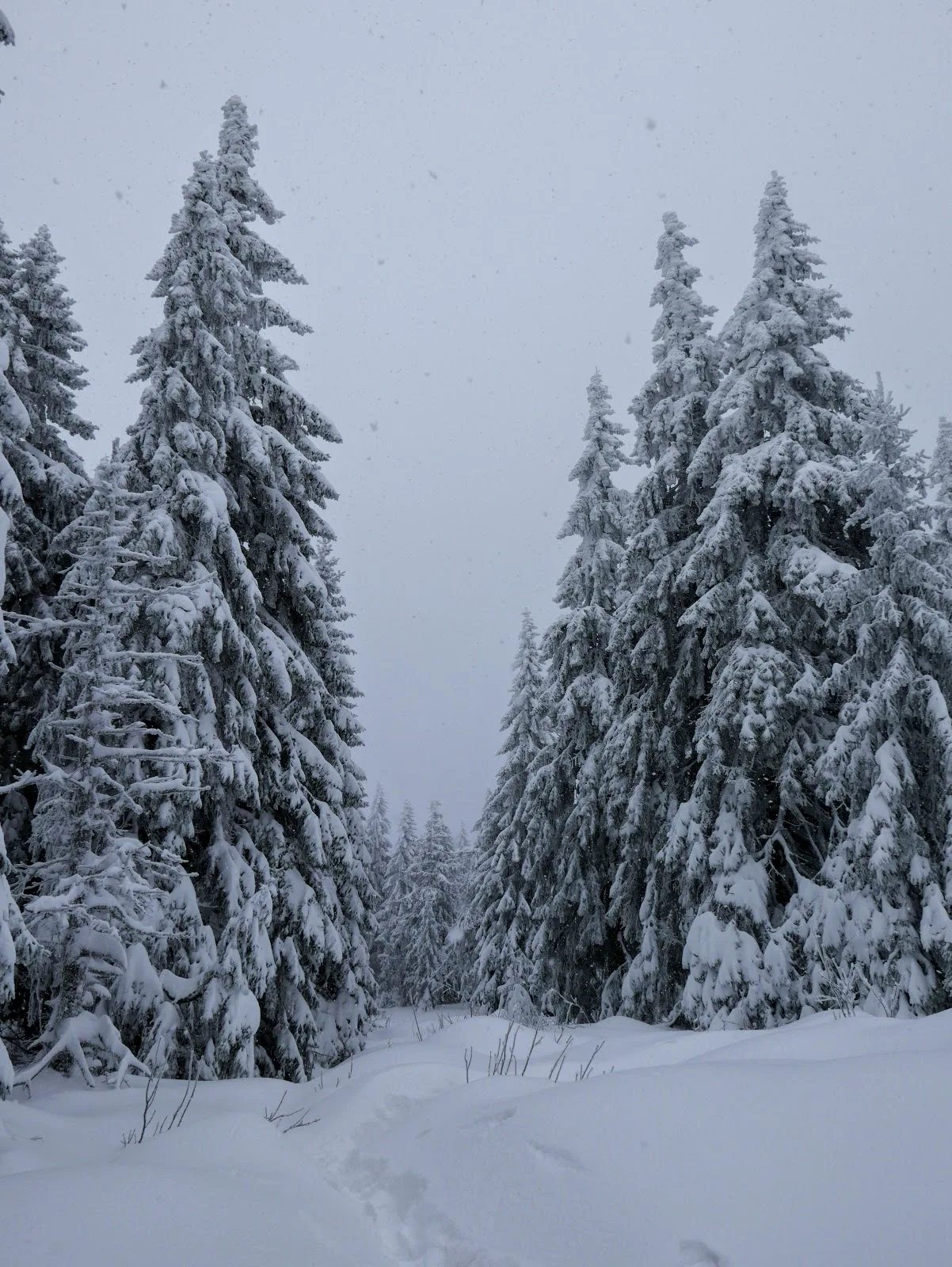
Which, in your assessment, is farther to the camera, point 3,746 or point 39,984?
point 3,746

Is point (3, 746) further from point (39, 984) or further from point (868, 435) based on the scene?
point (868, 435)

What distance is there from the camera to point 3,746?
40.0 feet

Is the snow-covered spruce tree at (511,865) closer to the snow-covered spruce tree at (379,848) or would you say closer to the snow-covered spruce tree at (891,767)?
the snow-covered spruce tree at (891,767)

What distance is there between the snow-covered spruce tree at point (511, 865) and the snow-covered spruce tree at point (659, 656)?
409 cm

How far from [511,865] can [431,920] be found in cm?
2018

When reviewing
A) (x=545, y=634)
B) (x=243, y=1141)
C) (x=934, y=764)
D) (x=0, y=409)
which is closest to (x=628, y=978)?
(x=934, y=764)

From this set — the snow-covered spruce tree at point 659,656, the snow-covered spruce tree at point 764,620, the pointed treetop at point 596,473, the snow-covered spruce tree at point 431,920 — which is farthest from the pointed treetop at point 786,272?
the snow-covered spruce tree at point 431,920

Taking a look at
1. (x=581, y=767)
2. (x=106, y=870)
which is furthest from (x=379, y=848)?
(x=106, y=870)

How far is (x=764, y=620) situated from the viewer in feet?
38.3

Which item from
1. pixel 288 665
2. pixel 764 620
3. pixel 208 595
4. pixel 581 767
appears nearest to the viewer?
pixel 208 595

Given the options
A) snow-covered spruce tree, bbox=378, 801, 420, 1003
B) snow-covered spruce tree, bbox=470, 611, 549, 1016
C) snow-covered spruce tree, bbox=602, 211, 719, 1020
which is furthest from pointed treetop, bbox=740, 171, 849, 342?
snow-covered spruce tree, bbox=378, 801, 420, 1003

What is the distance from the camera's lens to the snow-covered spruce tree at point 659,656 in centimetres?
1301

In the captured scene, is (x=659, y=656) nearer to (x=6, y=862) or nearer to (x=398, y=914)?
(x=6, y=862)

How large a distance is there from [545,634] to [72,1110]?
1436cm
